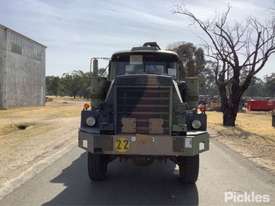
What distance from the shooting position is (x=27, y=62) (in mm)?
72000

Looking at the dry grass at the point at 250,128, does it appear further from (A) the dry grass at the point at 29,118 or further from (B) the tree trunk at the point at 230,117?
(A) the dry grass at the point at 29,118

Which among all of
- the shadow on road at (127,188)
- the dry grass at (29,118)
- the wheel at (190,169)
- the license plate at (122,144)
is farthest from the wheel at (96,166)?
the dry grass at (29,118)

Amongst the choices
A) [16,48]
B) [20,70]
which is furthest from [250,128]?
[20,70]

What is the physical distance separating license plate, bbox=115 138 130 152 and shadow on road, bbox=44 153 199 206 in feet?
2.51

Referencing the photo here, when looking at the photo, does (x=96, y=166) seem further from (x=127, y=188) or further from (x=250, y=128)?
(x=250, y=128)

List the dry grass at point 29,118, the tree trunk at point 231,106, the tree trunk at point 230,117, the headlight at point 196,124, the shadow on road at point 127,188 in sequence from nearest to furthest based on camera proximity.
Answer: the shadow on road at point 127,188 → the headlight at point 196,124 → the dry grass at point 29,118 → the tree trunk at point 231,106 → the tree trunk at point 230,117

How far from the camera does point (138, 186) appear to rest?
1039 centimetres

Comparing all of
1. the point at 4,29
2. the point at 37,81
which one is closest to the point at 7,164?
the point at 4,29

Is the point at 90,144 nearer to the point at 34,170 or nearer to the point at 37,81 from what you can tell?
Answer: the point at 34,170

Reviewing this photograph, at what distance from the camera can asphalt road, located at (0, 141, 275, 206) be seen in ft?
29.4

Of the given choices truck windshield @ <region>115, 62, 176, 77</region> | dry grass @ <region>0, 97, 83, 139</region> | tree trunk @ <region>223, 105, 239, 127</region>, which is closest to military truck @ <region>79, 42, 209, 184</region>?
truck windshield @ <region>115, 62, 176, 77</region>

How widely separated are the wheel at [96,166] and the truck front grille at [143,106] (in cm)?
92

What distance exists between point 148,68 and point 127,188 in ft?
10.1

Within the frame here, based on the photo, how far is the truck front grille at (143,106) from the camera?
1001 cm
